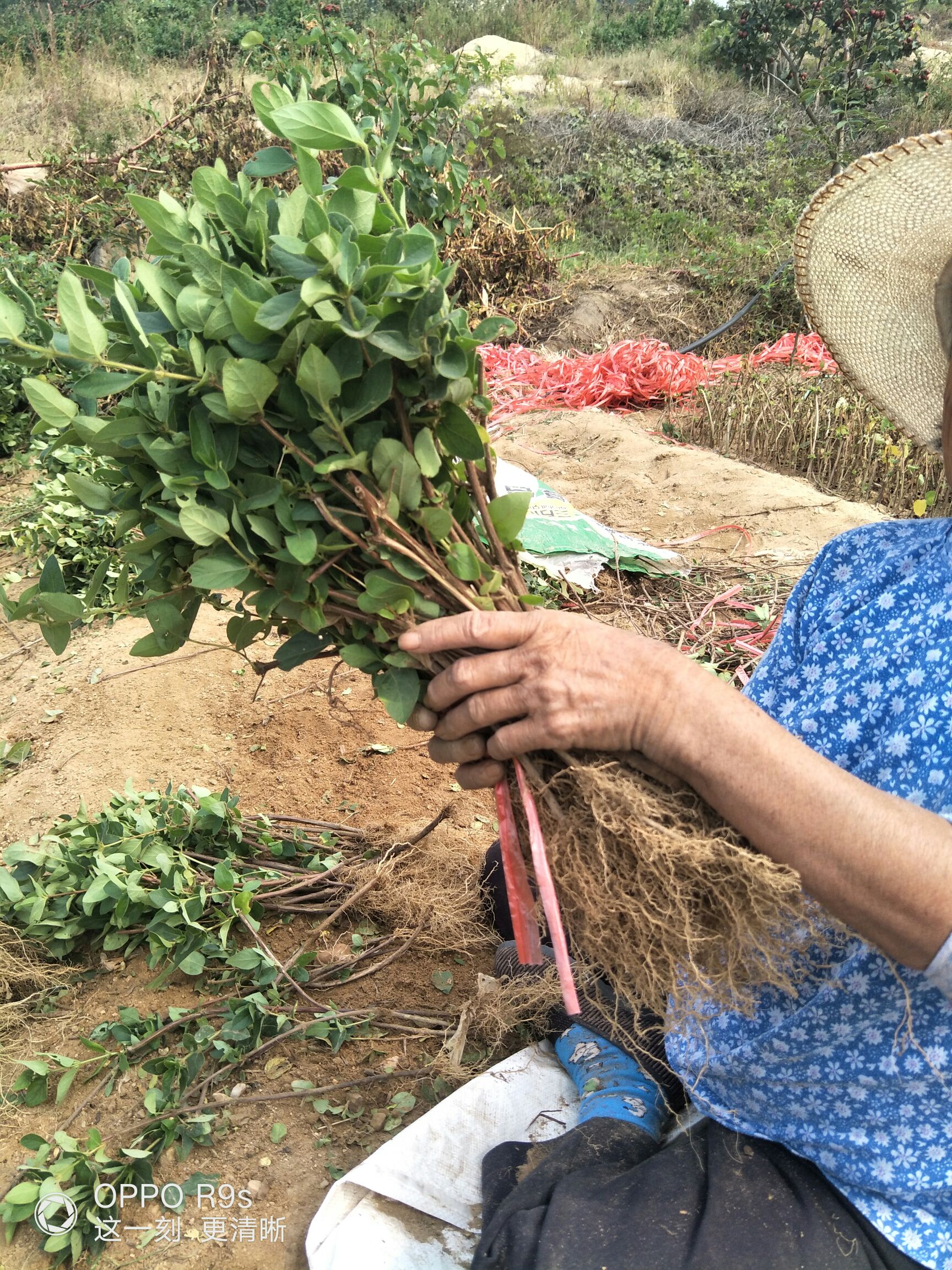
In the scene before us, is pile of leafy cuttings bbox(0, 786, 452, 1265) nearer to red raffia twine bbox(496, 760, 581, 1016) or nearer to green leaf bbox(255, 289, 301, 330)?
red raffia twine bbox(496, 760, 581, 1016)

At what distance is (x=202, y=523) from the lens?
1.04 m

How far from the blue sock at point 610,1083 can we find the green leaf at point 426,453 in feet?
Result: 3.37

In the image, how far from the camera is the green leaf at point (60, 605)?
114cm

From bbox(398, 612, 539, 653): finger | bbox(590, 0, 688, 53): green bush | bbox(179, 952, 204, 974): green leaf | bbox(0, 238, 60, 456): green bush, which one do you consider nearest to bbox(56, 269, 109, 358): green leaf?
bbox(398, 612, 539, 653): finger

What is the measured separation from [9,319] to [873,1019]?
4.22 ft

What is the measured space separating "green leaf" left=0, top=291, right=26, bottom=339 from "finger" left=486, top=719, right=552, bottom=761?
0.72 metres

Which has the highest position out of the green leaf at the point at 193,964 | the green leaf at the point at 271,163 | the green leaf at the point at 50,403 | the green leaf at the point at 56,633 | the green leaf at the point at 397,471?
the green leaf at the point at 271,163

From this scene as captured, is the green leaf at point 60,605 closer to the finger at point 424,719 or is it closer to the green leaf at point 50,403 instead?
the green leaf at point 50,403

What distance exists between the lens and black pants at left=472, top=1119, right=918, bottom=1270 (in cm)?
108

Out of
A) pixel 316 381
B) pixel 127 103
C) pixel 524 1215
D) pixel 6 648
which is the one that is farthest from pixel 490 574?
pixel 127 103

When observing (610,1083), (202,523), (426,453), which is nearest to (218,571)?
(202,523)

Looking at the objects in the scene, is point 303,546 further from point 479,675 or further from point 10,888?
point 10,888

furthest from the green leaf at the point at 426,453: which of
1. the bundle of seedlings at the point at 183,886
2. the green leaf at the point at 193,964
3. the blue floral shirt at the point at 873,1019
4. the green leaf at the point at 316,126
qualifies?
the green leaf at the point at 193,964

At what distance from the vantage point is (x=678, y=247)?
31.6 ft
